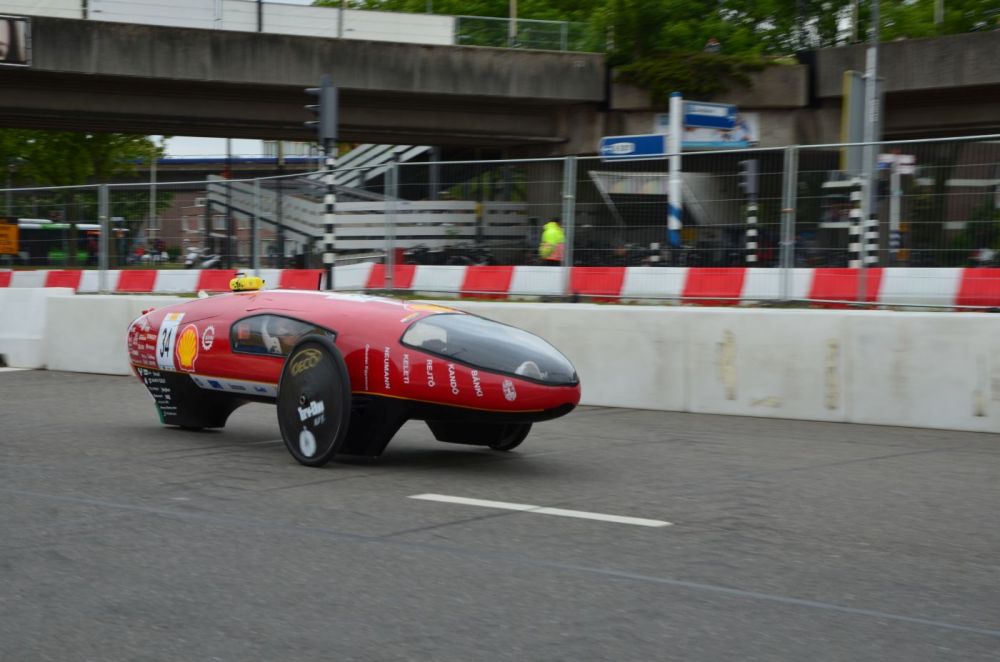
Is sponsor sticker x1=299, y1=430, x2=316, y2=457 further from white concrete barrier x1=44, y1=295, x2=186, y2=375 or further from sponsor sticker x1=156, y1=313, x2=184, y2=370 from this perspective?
white concrete barrier x1=44, y1=295, x2=186, y2=375

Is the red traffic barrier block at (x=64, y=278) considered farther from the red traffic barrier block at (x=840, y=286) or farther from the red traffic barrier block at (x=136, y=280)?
the red traffic barrier block at (x=840, y=286)

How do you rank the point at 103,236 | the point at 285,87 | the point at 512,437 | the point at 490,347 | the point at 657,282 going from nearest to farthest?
the point at 490,347 < the point at 512,437 < the point at 657,282 < the point at 103,236 < the point at 285,87

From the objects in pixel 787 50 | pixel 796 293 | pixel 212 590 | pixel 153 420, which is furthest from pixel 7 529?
pixel 787 50

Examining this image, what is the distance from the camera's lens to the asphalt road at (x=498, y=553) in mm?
4188

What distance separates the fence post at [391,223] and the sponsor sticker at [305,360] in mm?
6815

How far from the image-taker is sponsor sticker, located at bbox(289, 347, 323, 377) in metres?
7.64

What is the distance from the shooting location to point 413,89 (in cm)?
3528

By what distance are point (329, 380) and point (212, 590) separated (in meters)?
2.80

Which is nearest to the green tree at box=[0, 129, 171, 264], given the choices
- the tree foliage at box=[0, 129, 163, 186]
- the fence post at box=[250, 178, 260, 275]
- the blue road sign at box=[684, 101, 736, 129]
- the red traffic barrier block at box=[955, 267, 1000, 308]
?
the tree foliage at box=[0, 129, 163, 186]

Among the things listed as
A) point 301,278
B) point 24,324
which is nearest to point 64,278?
point 24,324

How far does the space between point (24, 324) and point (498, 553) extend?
12.4 metres

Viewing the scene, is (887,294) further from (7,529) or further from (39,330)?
(39,330)

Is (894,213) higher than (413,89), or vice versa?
(413,89)

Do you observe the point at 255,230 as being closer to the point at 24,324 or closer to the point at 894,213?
the point at 24,324
